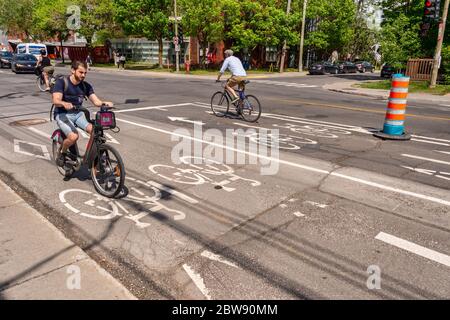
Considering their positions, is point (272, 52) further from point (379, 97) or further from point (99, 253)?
point (99, 253)

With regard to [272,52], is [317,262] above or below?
below

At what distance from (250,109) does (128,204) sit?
22.1ft

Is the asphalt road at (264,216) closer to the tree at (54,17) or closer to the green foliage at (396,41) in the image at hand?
the green foliage at (396,41)

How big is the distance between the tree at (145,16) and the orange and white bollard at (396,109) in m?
32.3

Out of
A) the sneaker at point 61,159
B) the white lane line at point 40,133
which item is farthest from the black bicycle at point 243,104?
the sneaker at point 61,159

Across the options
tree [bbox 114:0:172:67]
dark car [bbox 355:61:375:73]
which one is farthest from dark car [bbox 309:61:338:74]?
tree [bbox 114:0:172:67]

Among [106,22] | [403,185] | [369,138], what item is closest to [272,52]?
[106,22]

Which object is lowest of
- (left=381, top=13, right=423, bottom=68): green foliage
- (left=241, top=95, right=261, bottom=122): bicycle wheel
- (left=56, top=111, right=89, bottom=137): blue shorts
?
(left=241, top=95, right=261, bottom=122): bicycle wheel

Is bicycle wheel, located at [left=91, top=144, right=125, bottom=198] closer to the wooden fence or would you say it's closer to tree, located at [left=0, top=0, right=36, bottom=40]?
the wooden fence

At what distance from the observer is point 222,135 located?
8734mm

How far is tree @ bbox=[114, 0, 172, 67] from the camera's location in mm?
36406

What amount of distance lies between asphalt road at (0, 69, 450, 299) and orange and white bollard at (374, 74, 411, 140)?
0.42 meters
